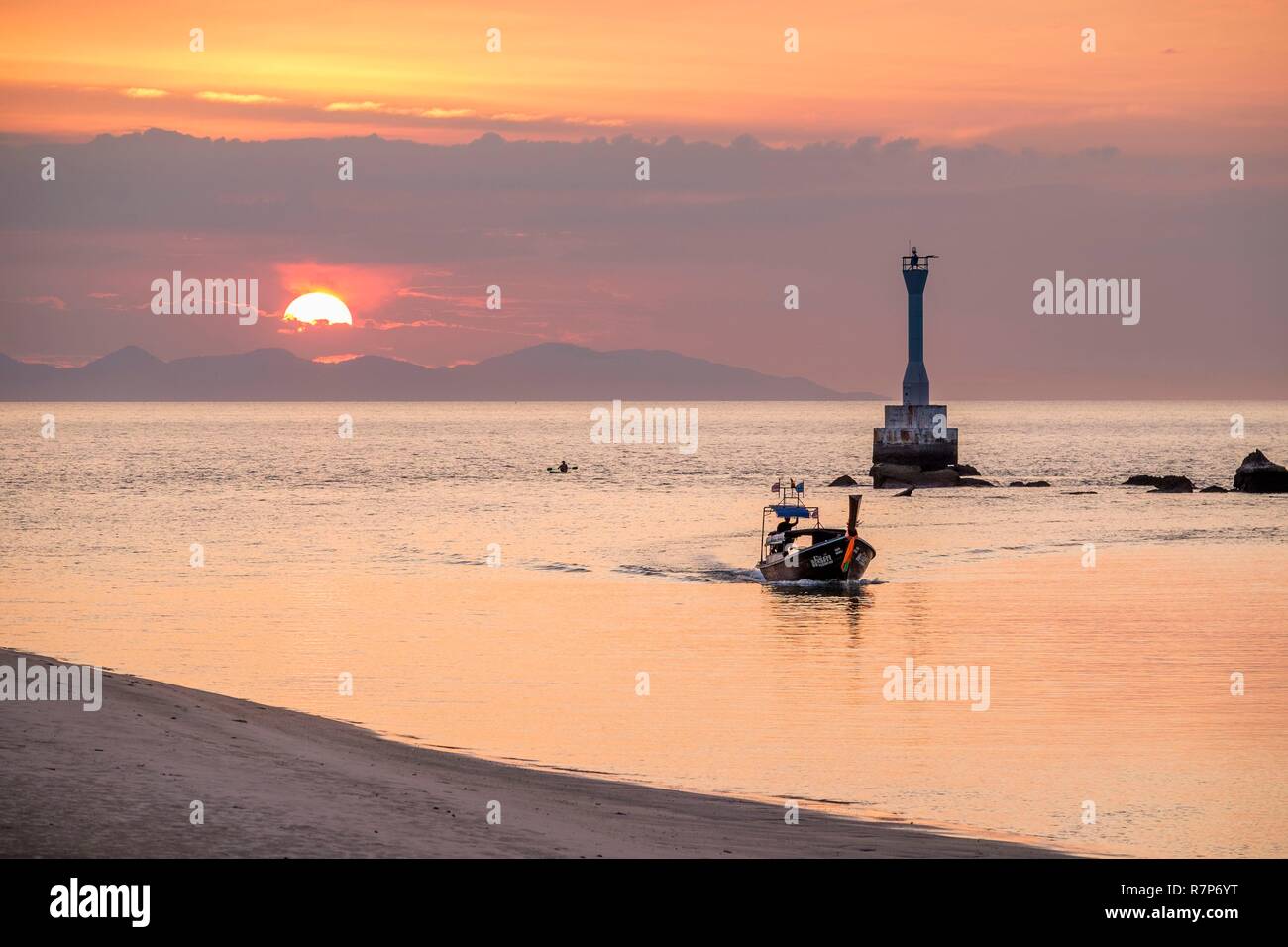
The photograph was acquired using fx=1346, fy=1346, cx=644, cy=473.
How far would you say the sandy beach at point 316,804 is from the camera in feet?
44.6

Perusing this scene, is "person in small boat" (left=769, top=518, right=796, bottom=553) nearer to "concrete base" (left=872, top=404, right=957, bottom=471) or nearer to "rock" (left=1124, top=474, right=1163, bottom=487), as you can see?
"rock" (left=1124, top=474, right=1163, bottom=487)

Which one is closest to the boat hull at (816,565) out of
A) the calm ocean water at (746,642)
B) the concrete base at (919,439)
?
the calm ocean water at (746,642)

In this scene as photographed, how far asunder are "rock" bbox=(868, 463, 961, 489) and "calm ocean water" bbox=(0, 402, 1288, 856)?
113ft

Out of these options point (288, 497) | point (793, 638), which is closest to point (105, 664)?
point (793, 638)

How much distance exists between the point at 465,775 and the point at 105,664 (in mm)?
13460

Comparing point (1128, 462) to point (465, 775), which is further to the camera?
point (1128, 462)

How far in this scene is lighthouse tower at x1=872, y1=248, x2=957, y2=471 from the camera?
4838 inches

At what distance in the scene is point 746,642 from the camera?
35.4 m

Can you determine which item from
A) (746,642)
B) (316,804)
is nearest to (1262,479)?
(746,642)

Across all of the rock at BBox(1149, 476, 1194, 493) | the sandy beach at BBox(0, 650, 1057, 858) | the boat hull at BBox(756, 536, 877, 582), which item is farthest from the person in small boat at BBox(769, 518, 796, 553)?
the rock at BBox(1149, 476, 1194, 493)

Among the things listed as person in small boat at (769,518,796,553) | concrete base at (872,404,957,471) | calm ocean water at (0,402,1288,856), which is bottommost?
calm ocean water at (0,402,1288,856)
